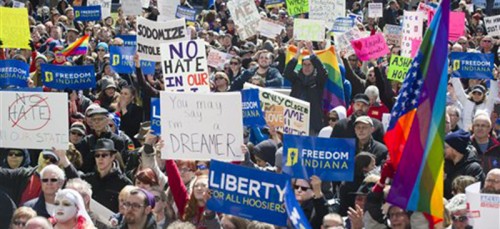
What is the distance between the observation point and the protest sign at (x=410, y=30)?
17.8m

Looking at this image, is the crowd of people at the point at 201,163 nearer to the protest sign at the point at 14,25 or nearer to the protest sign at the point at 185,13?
the protest sign at the point at 14,25

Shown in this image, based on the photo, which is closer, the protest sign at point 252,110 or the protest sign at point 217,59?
the protest sign at point 252,110

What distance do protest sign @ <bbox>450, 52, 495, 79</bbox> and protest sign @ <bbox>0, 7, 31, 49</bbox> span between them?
5.67m

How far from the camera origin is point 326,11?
854 inches

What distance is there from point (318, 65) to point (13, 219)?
672 cm

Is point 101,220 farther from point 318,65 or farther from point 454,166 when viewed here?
point 318,65

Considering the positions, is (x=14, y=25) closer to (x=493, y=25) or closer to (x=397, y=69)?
(x=397, y=69)

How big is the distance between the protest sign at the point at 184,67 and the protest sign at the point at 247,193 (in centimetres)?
333

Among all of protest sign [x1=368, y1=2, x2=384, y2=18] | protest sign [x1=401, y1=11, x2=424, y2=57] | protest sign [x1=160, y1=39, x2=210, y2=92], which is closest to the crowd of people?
protest sign [x1=160, y1=39, x2=210, y2=92]

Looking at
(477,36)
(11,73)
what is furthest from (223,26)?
(11,73)

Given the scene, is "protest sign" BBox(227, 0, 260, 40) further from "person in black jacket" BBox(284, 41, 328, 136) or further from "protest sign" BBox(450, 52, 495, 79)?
"person in black jacket" BBox(284, 41, 328, 136)

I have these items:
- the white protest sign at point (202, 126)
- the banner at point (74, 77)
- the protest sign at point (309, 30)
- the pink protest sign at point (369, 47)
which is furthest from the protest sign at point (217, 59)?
the white protest sign at point (202, 126)

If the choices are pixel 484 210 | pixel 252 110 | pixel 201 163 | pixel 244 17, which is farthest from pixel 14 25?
pixel 484 210

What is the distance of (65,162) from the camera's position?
10.8 metres
